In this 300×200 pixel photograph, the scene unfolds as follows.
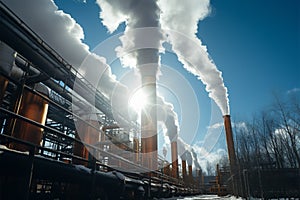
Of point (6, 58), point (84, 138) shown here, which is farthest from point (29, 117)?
point (84, 138)

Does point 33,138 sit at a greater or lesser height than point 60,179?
greater

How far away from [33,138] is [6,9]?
126 inches

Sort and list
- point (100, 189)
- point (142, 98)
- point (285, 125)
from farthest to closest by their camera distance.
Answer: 1. point (285, 125)
2. point (142, 98)
3. point (100, 189)

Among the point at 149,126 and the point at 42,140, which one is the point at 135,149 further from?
the point at 42,140

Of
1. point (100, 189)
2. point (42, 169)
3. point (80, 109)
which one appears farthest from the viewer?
point (80, 109)

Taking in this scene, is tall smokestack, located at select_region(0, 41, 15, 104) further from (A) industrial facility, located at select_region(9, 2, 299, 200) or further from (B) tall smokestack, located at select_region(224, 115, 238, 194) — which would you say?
(B) tall smokestack, located at select_region(224, 115, 238, 194)

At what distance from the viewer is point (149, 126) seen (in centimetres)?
1112

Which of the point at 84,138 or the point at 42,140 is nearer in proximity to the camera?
the point at 42,140

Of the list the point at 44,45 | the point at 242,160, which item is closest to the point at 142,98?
the point at 44,45

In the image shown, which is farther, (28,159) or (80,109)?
(80,109)

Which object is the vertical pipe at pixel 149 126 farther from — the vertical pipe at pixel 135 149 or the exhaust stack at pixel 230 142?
the exhaust stack at pixel 230 142

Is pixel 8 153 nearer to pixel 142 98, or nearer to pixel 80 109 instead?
pixel 80 109

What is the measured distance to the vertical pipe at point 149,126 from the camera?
11008mm

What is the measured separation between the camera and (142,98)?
11.7m
